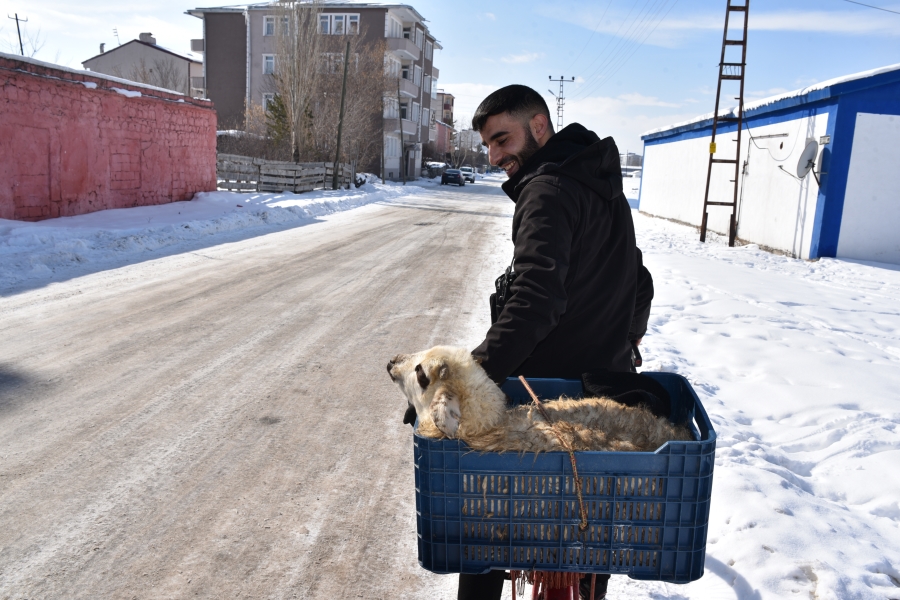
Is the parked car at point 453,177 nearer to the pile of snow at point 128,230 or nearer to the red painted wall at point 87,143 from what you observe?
the pile of snow at point 128,230

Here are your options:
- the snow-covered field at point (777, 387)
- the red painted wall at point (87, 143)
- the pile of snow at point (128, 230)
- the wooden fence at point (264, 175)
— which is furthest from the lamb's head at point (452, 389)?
the wooden fence at point (264, 175)

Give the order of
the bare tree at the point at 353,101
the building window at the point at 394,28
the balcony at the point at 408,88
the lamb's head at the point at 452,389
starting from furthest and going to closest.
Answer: the balcony at the point at 408,88 < the building window at the point at 394,28 < the bare tree at the point at 353,101 < the lamb's head at the point at 452,389

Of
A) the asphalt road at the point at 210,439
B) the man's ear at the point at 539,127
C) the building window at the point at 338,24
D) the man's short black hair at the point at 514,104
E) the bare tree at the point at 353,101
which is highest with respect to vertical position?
the building window at the point at 338,24

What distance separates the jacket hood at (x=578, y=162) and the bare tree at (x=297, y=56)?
3289 centimetres

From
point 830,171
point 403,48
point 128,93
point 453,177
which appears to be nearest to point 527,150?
point 830,171

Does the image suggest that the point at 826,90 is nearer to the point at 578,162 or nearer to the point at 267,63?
the point at 578,162

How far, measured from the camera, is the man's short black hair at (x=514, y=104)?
2479 mm

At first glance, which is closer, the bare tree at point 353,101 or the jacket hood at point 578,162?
the jacket hood at point 578,162

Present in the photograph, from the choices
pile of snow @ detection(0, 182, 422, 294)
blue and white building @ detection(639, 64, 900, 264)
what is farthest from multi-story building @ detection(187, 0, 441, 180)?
blue and white building @ detection(639, 64, 900, 264)

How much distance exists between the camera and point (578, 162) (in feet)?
7.37

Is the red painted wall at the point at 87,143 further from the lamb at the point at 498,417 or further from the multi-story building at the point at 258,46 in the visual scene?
the multi-story building at the point at 258,46

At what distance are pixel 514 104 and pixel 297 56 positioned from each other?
3385 centimetres

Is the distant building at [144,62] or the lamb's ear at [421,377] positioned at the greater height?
the distant building at [144,62]

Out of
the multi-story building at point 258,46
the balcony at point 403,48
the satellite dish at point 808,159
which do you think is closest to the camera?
the satellite dish at point 808,159
